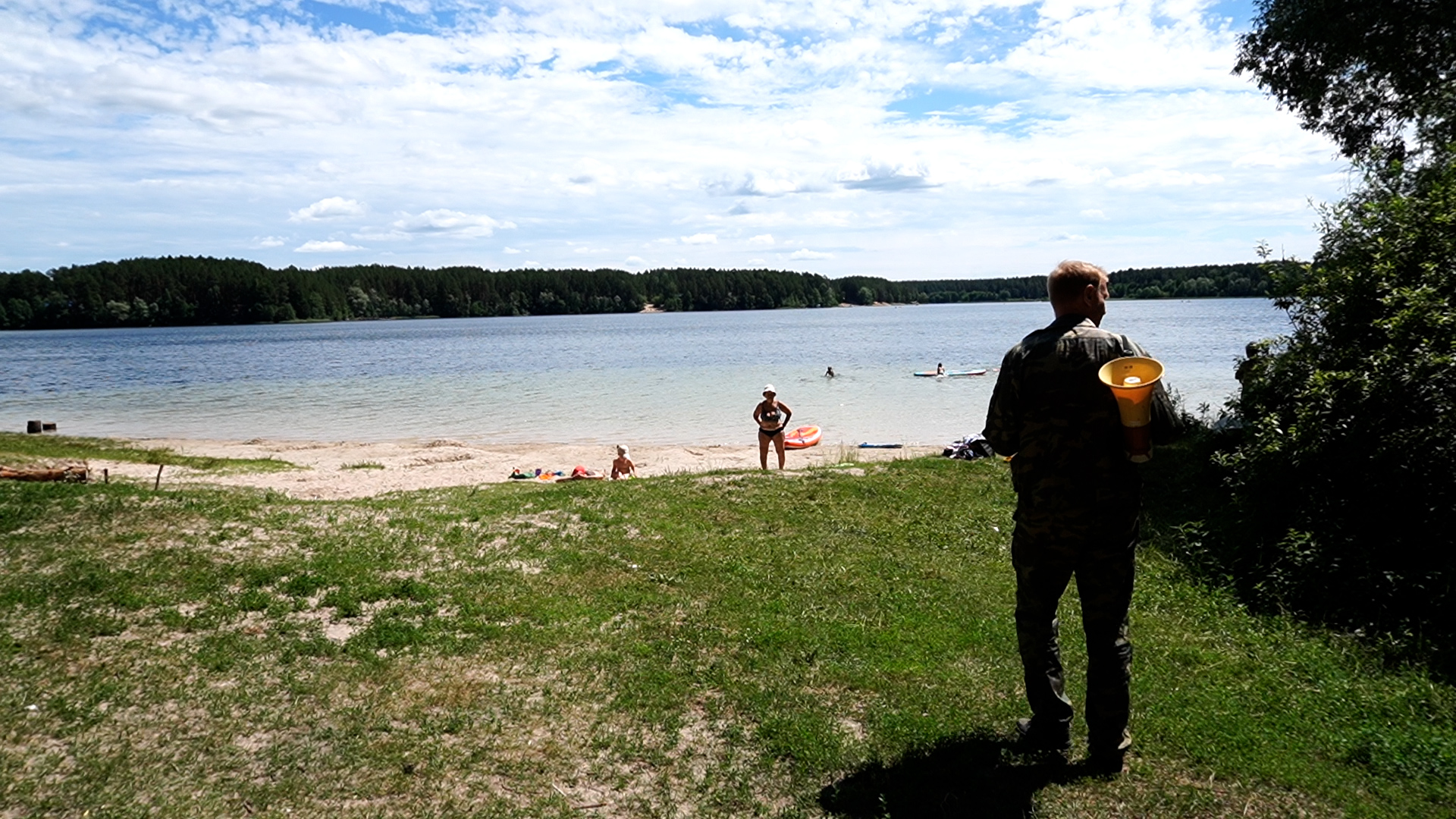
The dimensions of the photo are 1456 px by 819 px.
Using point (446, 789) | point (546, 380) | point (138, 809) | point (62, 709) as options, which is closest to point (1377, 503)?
point (446, 789)

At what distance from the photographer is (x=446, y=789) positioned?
174 inches

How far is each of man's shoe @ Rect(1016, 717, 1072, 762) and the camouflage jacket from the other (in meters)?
1.12

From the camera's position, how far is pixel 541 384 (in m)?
44.0

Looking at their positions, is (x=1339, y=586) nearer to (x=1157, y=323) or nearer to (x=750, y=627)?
(x=750, y=627)

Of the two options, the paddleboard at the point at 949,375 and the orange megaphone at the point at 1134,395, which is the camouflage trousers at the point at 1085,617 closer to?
Result: the orange megaphone at the point at 1134,395

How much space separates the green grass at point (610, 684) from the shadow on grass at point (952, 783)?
0.06 feet

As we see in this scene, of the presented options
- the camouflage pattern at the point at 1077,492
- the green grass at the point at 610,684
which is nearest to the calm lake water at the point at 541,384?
the green grass at the point at 610,684

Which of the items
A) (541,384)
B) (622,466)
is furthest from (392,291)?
(622,466)

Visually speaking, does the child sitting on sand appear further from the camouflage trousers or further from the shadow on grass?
the camouflage trousers

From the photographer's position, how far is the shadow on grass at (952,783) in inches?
A: 167

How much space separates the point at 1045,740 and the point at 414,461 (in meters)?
17.9

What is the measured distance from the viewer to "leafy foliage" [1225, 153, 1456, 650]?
6.82 meters

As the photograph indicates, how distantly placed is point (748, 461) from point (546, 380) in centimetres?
2784

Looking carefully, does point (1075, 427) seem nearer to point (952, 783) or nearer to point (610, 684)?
point (952, 783)
